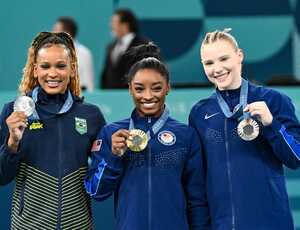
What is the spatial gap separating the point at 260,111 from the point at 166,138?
0.55 meters

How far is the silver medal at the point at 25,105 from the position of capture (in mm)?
5172

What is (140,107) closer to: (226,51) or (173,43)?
(226,51)

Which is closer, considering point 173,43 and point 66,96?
point 66,96

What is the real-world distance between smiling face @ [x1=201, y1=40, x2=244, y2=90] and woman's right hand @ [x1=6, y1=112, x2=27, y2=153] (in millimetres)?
1032

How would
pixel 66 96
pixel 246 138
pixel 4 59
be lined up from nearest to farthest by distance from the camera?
1. pixel 246 138
2. pixel 66 96
3. pixel 4 59

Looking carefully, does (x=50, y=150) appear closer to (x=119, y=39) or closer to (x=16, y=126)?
Result: (x=16, y=126)

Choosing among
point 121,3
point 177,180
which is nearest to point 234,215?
point 177,180

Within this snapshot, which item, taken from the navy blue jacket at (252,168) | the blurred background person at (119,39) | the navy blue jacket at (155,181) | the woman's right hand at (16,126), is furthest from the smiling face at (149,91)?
the blurred background person at (119,39)

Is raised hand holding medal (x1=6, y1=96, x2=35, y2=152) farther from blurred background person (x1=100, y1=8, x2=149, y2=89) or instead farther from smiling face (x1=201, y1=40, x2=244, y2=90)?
blurred background person (x1=100, y1=8, x2=149, y2=89)

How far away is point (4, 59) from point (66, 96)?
796 centimetres

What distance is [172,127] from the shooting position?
5359 millimetres

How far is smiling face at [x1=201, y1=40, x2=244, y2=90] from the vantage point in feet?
17.5

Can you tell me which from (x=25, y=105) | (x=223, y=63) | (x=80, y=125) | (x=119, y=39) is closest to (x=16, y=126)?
(x=25, y=105)

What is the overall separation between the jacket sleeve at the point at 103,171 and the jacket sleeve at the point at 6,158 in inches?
15.6
